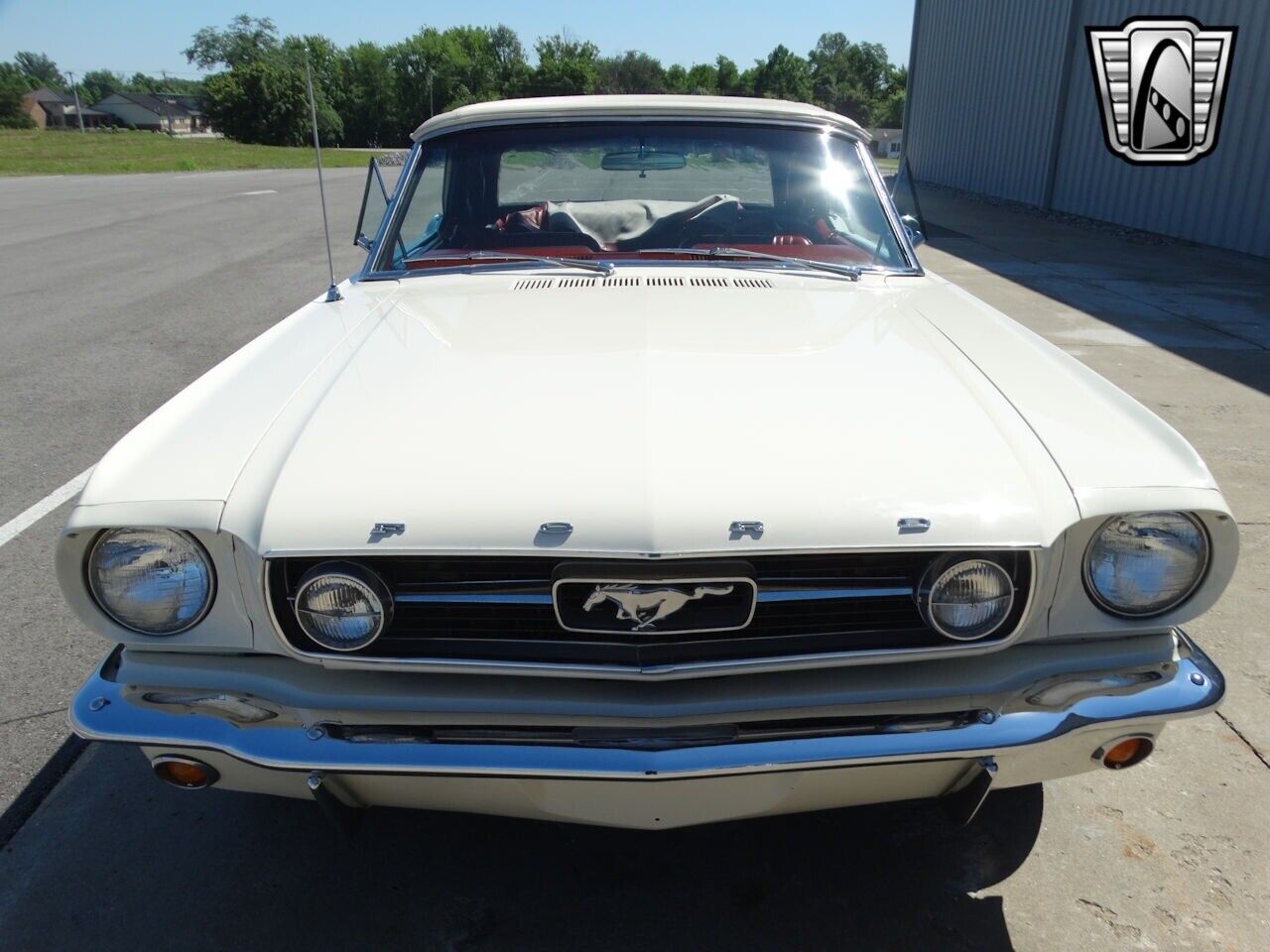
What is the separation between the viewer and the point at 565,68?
60719 millimetres

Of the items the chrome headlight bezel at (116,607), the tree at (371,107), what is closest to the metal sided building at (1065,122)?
the chrome headlight bezel at (116,607)

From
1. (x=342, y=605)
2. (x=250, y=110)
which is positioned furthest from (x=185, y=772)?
(x=250, y=110)

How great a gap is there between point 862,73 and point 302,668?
91.8 metres

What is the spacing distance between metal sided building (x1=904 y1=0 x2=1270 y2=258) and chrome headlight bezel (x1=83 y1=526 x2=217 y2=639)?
11844 millimetres

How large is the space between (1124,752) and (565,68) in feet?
211

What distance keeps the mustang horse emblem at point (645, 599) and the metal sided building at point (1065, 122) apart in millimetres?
11358

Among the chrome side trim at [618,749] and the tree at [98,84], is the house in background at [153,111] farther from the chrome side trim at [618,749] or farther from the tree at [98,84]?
the chrome side trim at [618,749]

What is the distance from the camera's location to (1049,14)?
1541 cm

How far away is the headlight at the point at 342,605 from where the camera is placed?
1.74 meters

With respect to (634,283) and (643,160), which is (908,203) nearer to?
(643,160)

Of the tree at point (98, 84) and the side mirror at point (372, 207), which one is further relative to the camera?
the tree at point (98, 84)

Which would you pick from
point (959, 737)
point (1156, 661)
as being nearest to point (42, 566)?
point (959, 737)

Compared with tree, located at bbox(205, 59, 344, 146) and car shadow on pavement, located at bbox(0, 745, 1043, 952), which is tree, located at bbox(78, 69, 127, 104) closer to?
tree, located at bbox(205, 59, 344, 146)

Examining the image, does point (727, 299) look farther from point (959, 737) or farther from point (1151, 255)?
point (1151, 255)
